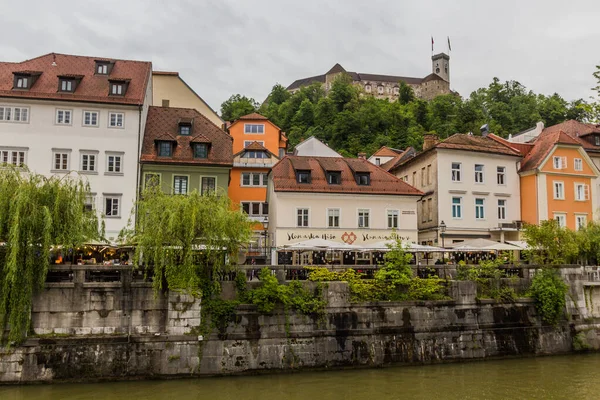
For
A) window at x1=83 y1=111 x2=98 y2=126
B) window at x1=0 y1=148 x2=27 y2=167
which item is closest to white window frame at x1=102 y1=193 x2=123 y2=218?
window at x1=83 y1=111 x2=98 y2=126

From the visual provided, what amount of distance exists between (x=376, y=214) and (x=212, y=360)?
1761 cm

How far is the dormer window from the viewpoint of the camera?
36.9 metres

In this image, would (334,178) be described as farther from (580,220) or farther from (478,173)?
(580,220)

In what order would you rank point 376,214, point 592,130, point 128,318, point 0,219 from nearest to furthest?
point 0,219 < point 128,318 < point 376,214 < point 592,130

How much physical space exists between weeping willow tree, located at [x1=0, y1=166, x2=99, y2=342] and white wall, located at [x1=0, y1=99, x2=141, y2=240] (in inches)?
459

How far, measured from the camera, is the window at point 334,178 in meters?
36.5

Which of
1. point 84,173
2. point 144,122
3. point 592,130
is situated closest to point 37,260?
point 84,173

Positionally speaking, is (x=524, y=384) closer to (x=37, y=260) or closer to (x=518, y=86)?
(x=37, y=260)

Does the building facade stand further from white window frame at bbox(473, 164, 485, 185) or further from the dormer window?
white window frame at bbox(473, 164, 485, 185)

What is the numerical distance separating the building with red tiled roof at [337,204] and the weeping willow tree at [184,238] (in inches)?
458

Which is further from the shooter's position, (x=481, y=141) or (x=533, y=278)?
(x=481, y=141)

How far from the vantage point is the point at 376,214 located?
1431 inches

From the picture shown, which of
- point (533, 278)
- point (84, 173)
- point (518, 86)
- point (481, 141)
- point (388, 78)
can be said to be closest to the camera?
point (533, 278)

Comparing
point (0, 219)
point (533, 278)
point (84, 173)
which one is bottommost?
point (533, 278)
